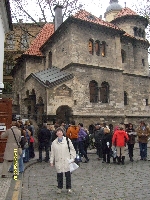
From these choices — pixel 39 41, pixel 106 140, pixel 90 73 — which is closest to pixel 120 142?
pixel 106 140

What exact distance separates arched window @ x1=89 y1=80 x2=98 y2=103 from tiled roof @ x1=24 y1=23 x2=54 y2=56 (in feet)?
27.5

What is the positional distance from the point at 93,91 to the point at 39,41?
10.7 m

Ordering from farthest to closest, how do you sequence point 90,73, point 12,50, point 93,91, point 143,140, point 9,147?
point 12,50, point 93,91, point 90,73, point 143,140, point 9,147

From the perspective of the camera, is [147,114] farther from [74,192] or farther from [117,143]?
[74,192]

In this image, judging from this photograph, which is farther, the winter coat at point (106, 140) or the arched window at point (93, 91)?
the arched window at point (93, 91)

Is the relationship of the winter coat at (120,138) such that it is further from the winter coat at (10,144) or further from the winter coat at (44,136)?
the winter coat at (10,144)

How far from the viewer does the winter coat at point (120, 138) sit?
11742 mm

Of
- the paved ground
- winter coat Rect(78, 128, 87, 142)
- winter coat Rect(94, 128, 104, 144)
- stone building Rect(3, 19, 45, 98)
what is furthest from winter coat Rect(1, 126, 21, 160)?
stone building Rect(3, 19, 45, 98)

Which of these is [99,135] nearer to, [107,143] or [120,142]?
[107,143]

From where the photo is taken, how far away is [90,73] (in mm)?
21906

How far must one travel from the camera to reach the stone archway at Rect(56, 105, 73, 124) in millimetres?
20688

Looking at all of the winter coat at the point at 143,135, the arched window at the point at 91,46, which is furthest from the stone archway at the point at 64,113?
the winter coat at the point at 143,135

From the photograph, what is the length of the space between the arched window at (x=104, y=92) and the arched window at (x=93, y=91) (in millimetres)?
592

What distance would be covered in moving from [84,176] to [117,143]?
324cm
